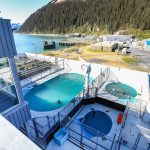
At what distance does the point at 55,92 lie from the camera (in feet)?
42.7

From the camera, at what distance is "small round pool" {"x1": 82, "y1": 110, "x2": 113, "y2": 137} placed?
7621mm

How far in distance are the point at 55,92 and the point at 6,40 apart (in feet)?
31.9

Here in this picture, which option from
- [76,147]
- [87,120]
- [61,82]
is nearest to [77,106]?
[87,120]

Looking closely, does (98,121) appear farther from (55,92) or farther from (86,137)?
(55,92)

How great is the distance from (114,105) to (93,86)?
7.47 feet

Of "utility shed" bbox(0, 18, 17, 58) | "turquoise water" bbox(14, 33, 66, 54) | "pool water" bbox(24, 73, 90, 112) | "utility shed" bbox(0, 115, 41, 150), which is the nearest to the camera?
"utility shed" bbox(0, 115, 41, 150)

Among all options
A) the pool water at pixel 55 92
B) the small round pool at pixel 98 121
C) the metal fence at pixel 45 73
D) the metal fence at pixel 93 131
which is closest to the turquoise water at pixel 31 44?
the metal fence at pixel 45 73

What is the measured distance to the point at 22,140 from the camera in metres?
2.36

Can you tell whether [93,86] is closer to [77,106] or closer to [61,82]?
[77,106]

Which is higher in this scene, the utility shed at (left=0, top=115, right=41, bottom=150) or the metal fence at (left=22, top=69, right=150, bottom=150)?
the utility shed at (left=0, top=115, right=41, bottom=150)

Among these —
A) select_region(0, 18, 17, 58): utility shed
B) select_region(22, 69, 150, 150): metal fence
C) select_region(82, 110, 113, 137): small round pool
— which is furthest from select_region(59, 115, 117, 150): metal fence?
select_region(0, 18, 17, 58): utility shed

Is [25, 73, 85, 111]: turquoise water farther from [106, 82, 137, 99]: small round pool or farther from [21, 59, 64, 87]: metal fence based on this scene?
[106, 82, 137, 99]: small round pool

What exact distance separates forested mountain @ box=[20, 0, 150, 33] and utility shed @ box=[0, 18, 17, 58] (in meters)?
62.5

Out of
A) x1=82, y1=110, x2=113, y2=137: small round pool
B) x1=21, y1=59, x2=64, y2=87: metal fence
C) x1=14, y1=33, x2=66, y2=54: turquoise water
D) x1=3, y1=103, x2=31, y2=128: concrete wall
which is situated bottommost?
x1=14, y1=33, x2=66, y2=54: turquoise water
